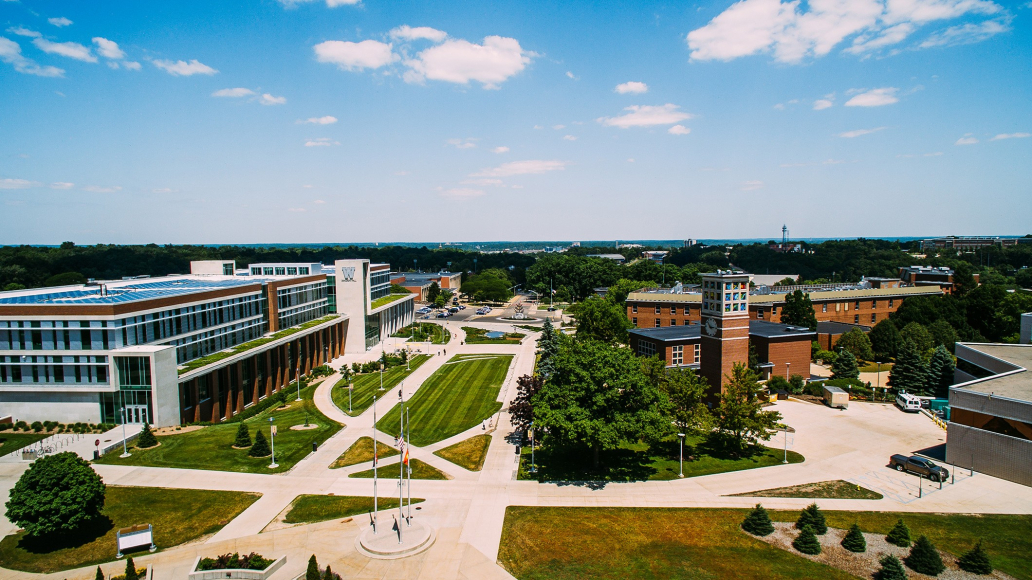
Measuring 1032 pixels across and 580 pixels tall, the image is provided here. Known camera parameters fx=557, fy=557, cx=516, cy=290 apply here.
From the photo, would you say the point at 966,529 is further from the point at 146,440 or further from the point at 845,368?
the point at 146,440

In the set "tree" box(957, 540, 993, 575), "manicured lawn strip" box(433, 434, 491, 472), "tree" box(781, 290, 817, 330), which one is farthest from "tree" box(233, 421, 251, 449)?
"tree" box(781, 290, 817, 330)

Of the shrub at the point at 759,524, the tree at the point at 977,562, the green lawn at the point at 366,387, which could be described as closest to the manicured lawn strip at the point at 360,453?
the green lawn at the point at 366,387

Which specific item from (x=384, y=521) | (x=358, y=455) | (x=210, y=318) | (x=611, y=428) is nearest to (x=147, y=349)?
(x=210, y=318)

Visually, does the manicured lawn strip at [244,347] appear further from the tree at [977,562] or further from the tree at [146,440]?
the tree at [977,562]

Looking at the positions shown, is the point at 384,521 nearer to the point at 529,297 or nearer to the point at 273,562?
the point at 273,562

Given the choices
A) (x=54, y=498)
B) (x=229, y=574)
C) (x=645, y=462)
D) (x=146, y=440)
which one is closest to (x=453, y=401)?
(x=645, y=462)

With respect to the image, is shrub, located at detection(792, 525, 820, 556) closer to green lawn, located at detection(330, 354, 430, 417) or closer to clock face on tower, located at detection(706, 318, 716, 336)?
clock face on tower, located at detection(706, 318, 716, 336)
